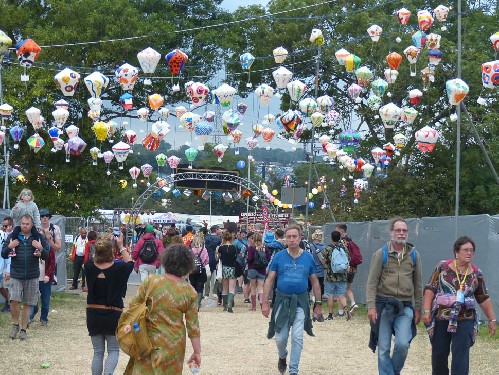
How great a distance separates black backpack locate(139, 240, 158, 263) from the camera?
680 inches

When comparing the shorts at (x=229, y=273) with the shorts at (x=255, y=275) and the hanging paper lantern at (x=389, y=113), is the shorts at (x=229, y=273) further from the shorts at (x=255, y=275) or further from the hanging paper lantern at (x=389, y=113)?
the hanging paper lantern at (x=389, y=113)

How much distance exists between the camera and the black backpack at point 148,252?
1727 centimetres

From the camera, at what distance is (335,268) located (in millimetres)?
17156

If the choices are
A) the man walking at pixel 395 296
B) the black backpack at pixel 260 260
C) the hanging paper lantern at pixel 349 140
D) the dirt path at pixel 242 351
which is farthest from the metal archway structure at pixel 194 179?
the man walking at pixel 395 296

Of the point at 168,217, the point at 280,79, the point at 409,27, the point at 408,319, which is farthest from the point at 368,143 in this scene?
the point at 408,319

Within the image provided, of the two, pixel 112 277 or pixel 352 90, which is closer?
pixel 112 277

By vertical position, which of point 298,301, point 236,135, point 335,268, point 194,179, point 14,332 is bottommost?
point 14,332

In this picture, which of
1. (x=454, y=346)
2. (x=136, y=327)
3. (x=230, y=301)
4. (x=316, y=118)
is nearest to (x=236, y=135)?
(x=316, y=118)

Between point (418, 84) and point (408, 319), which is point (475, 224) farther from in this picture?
point (418, 84)

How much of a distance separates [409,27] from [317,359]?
3011cm

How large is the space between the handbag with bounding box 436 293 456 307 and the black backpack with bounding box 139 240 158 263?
9.60 m

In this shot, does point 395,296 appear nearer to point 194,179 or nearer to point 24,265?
point 24,265

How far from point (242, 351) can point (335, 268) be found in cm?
480

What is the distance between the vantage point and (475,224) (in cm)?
1552
